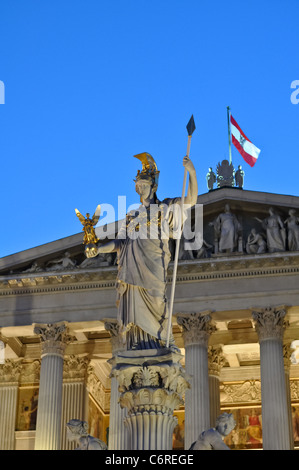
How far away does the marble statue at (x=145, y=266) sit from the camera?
11.5 m

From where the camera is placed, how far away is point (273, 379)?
33.9 metres

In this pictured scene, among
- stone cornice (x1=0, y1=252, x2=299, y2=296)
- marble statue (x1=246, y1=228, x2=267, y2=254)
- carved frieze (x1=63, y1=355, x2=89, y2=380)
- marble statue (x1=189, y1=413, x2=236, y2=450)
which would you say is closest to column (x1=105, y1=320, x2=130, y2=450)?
stone cornice (x1=0, y1=252, x2=299, y2=296)

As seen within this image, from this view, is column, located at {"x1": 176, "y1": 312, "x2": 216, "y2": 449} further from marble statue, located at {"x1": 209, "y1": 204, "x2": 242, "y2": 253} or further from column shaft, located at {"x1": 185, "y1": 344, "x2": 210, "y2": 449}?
marble statue, located at {"x1": 209, "y1": 204, "x2": 242, "y2": 253}

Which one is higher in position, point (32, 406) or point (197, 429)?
point (32, 406)

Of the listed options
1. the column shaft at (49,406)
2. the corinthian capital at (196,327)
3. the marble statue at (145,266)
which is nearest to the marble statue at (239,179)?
the corinthian capital at (196,327)

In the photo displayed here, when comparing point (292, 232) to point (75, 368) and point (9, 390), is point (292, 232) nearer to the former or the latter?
point (75, 368)

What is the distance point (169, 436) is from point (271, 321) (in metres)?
24.6

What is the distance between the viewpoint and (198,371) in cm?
3484

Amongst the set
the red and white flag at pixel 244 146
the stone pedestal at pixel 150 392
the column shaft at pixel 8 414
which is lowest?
the stone pedestal at pixel 150 392

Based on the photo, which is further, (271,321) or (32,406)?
(32,406)

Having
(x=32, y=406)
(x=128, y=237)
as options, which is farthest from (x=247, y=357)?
(x=128, y=237)

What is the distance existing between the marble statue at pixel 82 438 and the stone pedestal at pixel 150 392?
1.36ft

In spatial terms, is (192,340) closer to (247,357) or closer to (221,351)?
(221,351)

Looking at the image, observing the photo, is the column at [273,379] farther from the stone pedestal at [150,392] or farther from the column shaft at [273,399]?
the stone pedestal at [150,392]
